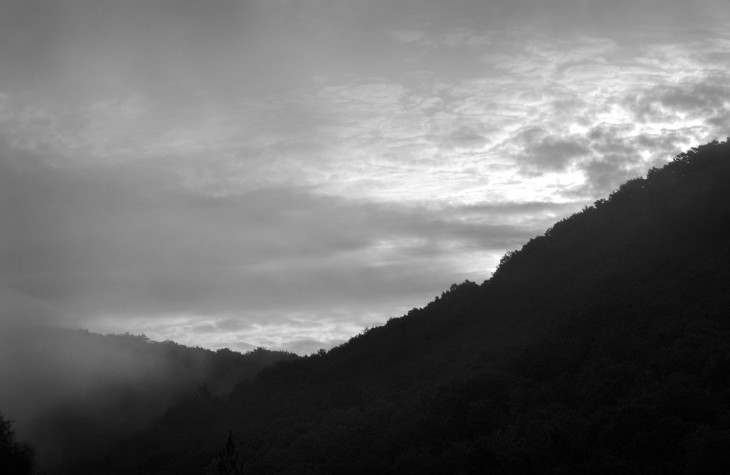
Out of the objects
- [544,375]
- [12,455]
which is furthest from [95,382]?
[544,375]

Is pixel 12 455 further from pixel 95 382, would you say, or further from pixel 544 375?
pixel 95 382

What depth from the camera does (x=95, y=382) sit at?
128500mm

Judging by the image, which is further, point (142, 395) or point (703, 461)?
point (142, 395)

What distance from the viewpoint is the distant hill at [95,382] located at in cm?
11169

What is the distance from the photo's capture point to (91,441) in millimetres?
109062

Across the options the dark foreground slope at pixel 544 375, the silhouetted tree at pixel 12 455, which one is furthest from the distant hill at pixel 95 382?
the silhouetted tree at pixel 12 455

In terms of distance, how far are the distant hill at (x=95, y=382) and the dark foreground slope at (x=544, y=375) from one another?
74.3 ft

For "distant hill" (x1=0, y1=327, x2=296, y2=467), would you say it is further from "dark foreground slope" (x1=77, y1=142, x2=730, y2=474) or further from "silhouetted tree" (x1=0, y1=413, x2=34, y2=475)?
"silhouetted tree" (x1=0, y1=413, x2=34, y2=475)

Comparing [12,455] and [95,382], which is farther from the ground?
[95,382]

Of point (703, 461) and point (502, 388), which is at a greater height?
point (502, 388)

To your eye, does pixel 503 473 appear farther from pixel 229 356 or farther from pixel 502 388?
pixel 229 356

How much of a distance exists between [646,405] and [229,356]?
357 ft

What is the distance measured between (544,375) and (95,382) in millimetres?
93982

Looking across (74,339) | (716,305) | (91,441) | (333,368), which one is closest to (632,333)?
(716,305)
